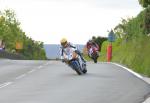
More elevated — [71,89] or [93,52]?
[93,52]

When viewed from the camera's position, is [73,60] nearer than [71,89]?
No

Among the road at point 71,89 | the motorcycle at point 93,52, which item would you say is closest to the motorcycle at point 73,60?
the road at point 71,89

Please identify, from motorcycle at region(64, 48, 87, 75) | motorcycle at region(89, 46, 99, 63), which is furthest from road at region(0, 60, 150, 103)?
motorcycle at region(89, 46, 99, 63)

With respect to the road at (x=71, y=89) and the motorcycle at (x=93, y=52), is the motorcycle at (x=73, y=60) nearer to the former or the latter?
the road at (x=71, y=89)

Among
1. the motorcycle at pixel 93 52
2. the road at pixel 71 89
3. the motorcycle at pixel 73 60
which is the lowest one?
the road at pixel 71 89

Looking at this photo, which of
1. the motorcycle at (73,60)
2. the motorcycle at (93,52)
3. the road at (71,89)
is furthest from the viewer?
the motorcycle at (93,52)

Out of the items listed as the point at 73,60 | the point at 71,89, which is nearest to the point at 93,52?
the point at 73,60

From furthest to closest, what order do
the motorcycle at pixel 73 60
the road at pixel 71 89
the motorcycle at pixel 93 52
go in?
the motorcycle at pixel 93 52 → the motorcycle at pixel 73 60 → the road at pixel 71 89

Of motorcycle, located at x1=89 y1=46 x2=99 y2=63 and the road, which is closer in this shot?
the road

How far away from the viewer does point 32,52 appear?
570 feet

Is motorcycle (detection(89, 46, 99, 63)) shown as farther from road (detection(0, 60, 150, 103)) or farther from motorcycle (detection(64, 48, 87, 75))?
road (detection(0, 60, 150, 103))

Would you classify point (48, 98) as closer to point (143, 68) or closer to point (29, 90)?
point (29, 90)

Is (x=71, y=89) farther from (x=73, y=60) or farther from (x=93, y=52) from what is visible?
(x=93, y=52)

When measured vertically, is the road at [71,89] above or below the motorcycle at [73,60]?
below
